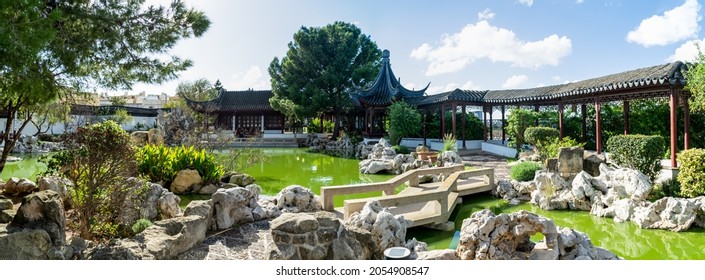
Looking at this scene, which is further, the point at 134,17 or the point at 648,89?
the point at 648,89

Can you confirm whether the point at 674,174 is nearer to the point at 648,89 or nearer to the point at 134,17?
the point at 648,89

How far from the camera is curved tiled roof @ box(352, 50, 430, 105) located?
→ 20.0 metres

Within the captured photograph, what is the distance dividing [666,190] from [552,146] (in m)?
3.59

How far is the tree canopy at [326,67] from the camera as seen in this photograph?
63.8 feet

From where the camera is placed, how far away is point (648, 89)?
8.34m

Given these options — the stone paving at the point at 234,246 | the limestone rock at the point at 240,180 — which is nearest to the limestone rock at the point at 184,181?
the limestone rock at the point at 240,180

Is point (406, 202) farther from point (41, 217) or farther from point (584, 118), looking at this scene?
point (584, 118)

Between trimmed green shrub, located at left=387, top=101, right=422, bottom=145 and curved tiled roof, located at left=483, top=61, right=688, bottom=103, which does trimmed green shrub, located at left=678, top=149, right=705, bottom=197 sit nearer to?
curved tiled roof, located at left=483, top=61, right=688, bottom=103

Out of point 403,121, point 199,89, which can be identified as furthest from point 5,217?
point 199,89

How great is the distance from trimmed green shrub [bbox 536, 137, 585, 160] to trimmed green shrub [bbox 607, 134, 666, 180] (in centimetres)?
194

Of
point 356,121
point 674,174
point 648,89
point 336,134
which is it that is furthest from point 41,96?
point 356,121

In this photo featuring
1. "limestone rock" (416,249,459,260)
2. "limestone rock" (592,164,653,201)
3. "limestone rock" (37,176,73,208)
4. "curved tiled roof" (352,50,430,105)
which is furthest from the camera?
"curved tiled roof" (352,50,430,105)

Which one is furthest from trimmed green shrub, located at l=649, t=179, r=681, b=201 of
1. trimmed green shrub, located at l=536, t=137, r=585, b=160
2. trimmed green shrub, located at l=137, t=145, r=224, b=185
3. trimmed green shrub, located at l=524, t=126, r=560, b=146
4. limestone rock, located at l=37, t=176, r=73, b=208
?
limestone rock, located at l=37, t=176, r=73, b=208
